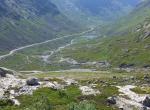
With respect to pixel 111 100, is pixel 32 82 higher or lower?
higher

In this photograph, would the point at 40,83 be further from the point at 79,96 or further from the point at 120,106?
the point at 120,106

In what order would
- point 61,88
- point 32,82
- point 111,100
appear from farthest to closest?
point 32,82 < point 61,88 < point 111,100

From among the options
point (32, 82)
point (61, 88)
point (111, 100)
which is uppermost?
point (32, 82)

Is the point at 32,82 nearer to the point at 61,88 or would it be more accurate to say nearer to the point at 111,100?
the point at 61,88

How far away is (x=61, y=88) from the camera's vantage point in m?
171

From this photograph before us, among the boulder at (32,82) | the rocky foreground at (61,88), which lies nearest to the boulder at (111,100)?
the rocky foreground at (61,88)

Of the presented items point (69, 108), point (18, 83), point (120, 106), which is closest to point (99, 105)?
point (120, 106)

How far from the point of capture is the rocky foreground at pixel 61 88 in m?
152

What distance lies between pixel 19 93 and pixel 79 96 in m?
22.4

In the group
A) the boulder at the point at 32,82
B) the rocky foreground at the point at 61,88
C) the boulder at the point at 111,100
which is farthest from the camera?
the boulder at the point at 32,82

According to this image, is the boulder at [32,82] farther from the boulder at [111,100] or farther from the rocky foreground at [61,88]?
the boulder at [111,100]

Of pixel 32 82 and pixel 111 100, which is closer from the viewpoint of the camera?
pixel 111 100

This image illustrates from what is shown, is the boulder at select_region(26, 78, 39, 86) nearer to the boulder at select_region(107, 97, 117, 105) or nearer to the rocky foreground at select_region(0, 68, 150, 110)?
the rocky foreground at select_region(0, 68, 150, 110)

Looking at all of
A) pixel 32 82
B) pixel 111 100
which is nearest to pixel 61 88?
pixel 32 82
